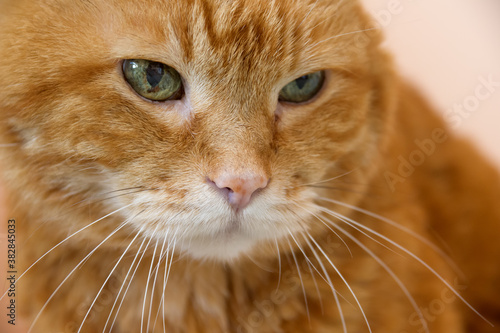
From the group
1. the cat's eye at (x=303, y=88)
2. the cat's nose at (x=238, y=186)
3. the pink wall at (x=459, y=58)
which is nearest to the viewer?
the cat's nose at (x=238, y=186)

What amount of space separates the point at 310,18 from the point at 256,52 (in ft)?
0.42

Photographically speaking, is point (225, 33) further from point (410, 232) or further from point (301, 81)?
point (410, 232)

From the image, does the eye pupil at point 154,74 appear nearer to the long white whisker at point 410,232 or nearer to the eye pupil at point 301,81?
the eye pupil at point 301,81

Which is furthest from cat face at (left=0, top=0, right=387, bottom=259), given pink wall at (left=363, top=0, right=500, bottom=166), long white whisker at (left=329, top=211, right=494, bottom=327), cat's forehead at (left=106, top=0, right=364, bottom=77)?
pink wall at (left=363, top=0, right=500, bottom=166)

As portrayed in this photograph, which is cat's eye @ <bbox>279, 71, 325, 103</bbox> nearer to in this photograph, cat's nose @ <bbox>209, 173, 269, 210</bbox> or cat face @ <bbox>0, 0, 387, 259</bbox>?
cat face @ <bbox>0, 0, 387, 259</bbox>

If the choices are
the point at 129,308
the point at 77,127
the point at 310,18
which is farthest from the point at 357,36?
the point at 129,308

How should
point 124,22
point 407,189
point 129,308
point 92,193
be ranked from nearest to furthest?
1. point 124,22
2. point 92,193
3. point 129,308
4. point 407,189

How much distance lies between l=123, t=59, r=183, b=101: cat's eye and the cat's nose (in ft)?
0.55

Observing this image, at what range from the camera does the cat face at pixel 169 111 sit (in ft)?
2.63

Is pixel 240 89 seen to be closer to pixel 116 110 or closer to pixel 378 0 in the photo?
pixel 116 110

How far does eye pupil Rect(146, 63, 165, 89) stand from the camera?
2.71 feet

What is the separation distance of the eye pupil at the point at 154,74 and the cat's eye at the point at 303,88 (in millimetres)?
224

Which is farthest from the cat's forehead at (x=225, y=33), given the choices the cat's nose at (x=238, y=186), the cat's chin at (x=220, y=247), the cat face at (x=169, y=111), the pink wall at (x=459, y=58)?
the pink wall at (x=459, y=58)

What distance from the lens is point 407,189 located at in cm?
123
